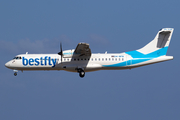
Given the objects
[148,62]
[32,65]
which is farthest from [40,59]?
[148,62]

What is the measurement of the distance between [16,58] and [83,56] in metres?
7.22

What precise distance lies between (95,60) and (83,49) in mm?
2158

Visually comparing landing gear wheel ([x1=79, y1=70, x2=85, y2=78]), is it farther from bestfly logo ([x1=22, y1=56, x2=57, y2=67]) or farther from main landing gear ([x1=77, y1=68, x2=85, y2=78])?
bestfly logo ([x1=22, y1=56, x2=57, y2=67])

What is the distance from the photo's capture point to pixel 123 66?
108 feet

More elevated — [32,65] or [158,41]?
[158,41]

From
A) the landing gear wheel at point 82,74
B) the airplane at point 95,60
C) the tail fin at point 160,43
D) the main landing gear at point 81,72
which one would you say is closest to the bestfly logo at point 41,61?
the airplane at point 95,60

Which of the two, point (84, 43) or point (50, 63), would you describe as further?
point (50, 63)

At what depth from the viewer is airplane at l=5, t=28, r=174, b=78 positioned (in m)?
32.7

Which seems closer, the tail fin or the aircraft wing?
the aircraft wing

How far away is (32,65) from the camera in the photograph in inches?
1305

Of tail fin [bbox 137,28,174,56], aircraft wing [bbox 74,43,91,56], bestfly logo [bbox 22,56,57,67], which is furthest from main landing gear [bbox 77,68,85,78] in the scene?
tail fin [bbox 137,28,174,56]

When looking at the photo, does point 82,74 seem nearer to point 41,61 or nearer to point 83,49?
point 83,49

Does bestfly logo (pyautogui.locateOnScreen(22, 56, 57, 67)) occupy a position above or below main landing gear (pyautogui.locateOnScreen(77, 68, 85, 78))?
above

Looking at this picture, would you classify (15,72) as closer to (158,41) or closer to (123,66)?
(123,66)
